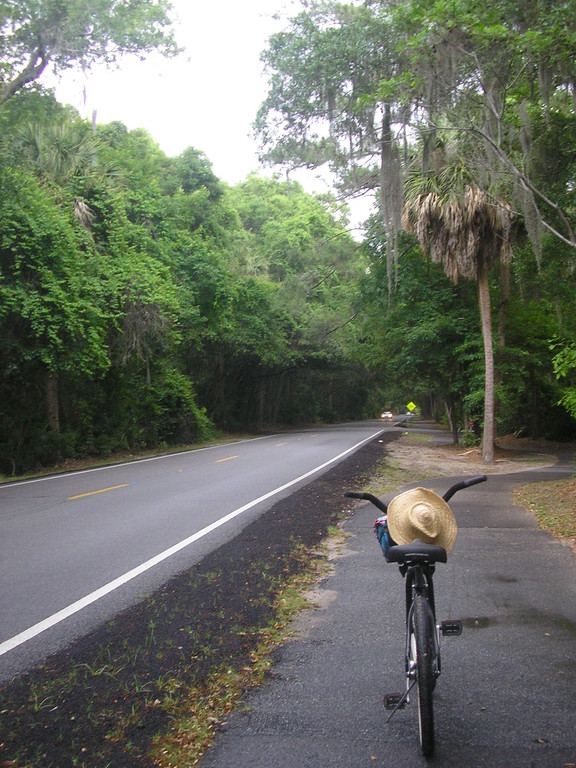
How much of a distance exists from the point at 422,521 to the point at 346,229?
71.7 ft

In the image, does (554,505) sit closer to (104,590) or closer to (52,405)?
(104,590)

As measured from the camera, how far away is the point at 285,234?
153 ft

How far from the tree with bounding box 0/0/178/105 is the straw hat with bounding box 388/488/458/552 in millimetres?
18763

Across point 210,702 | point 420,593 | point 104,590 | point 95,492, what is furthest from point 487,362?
point 210,702

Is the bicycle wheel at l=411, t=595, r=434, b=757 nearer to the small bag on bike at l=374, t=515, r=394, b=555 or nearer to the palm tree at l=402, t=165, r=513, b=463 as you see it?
the small bag on bike at l=374, t=515, r=394, b=555

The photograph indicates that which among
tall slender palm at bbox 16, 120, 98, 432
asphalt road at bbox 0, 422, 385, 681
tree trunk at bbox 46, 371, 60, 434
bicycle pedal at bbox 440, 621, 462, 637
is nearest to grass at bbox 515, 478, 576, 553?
asphalt road at bbox 0, 422, 385, 681

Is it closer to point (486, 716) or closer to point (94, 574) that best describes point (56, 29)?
point (94, 574)

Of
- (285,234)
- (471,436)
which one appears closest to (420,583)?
(471,436)

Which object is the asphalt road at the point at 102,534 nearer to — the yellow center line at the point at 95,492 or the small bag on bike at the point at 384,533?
the yellow center line at the point at 95,492

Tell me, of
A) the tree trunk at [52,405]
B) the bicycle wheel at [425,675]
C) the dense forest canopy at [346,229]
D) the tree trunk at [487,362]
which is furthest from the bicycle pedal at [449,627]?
the tree trunk at [52,405]

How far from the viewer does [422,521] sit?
4078 mm

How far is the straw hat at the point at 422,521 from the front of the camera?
408 cm

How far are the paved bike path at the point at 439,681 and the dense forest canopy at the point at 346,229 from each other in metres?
5.32

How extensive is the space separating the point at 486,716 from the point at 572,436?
29145 millimetres
